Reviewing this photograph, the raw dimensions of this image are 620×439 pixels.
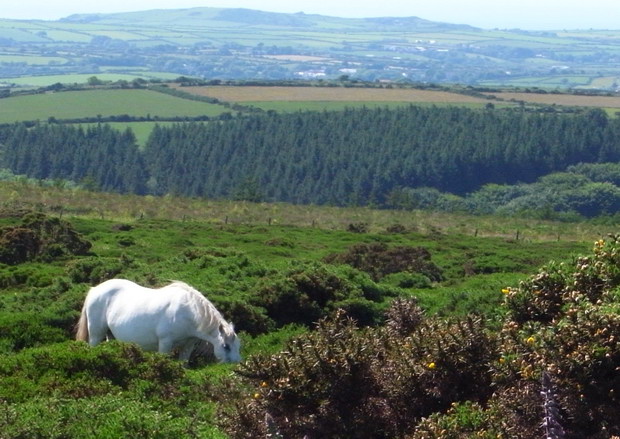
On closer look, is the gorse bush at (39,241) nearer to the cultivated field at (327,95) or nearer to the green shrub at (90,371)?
the green shrub at (90,371)

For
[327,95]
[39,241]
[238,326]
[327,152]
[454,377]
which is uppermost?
[454,377]

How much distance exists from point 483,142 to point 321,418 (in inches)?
4610

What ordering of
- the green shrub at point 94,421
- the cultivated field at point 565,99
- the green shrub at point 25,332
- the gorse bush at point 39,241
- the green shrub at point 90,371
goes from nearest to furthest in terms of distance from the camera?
the green shrub at point 94,421 < the green shrub at point 90,371 < the green shrub at point 25,332 < the gorse bush at point 39,241 < the cultivated field at point 565,99

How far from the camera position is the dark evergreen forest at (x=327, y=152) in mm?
114250

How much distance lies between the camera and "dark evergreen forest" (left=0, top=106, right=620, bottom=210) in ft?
375

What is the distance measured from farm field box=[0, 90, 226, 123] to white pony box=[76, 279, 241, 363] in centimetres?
11224

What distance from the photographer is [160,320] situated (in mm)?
16562

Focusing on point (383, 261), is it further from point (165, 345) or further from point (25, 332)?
point (165, 345)

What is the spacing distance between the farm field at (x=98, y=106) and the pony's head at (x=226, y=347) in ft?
374

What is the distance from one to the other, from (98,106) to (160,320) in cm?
12155

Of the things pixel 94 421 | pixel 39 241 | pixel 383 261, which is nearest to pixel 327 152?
pixel 383 261

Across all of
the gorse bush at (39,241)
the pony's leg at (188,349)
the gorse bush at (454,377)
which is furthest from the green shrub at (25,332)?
the gorse bush at (39,241)

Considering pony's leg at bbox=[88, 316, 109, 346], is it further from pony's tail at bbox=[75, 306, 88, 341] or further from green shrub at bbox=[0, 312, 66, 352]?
green shrub at bbox=[0, 312, 66, 352]

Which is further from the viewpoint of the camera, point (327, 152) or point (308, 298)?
point (327, 152)
